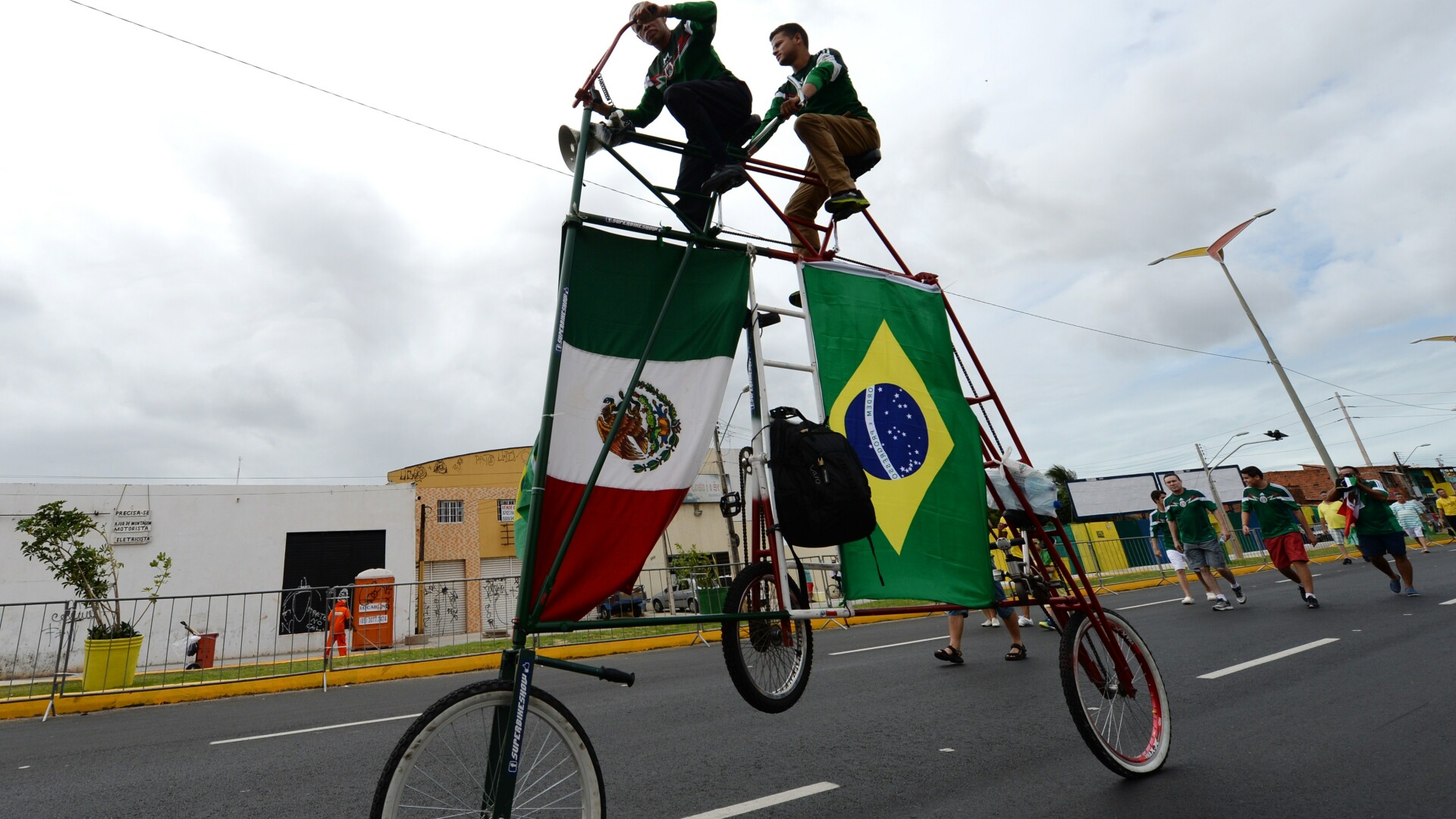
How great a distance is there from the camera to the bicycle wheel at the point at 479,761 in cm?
194

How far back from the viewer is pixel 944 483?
3.42 meters

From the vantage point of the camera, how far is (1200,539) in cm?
1016

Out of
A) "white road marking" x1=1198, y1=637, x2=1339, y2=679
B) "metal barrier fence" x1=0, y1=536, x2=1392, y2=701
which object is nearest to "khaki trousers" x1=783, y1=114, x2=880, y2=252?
"metal barrier fence" x1=0, y1=536, x2=1392, y2=701

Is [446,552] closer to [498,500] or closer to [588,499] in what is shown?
[498,500]

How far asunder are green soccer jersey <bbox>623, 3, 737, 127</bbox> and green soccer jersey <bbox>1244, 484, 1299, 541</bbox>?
10.1m

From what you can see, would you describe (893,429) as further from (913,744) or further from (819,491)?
(913,744)

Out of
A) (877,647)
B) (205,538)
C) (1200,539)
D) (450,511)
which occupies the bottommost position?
(877,647)

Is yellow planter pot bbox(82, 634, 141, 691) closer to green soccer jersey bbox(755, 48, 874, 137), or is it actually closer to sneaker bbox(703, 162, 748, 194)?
sneaker bbox(703, 162, 748, 194)

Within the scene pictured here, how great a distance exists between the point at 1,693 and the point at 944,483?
42.1 feet

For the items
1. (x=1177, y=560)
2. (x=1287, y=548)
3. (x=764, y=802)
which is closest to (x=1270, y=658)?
(x=1287, y=548)

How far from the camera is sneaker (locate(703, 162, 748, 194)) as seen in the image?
2.95 metres

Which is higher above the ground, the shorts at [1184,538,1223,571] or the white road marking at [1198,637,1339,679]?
the shorts at [1184,538,1223,571]

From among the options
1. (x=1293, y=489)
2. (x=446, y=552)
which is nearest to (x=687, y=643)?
(x=446, y=552)

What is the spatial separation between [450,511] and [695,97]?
36866mm
